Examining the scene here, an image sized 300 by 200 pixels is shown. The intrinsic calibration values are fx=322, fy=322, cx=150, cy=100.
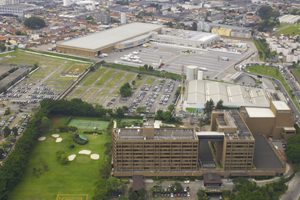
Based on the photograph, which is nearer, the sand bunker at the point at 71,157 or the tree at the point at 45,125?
the sand bunker at the point at 71,157

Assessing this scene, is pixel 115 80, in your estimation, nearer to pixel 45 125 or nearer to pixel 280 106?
pixel 45 125

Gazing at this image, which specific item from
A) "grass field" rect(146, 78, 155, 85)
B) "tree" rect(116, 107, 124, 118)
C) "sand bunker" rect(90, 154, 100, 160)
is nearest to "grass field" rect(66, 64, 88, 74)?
"grass field" rect(146, 78, 155, 85)

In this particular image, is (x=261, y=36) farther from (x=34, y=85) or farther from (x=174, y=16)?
(x=34, y=85)

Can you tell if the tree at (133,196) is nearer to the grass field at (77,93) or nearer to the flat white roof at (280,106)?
the flat white roof at (280,106)

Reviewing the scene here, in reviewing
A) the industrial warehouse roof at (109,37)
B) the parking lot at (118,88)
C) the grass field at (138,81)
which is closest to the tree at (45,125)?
the parking lot at (118,88)

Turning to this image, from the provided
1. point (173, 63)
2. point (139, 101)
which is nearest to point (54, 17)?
point (173, 63)

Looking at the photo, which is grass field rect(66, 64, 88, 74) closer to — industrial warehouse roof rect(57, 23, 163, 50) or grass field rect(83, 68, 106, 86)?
grass field rect(83, 68, 106, 86)
